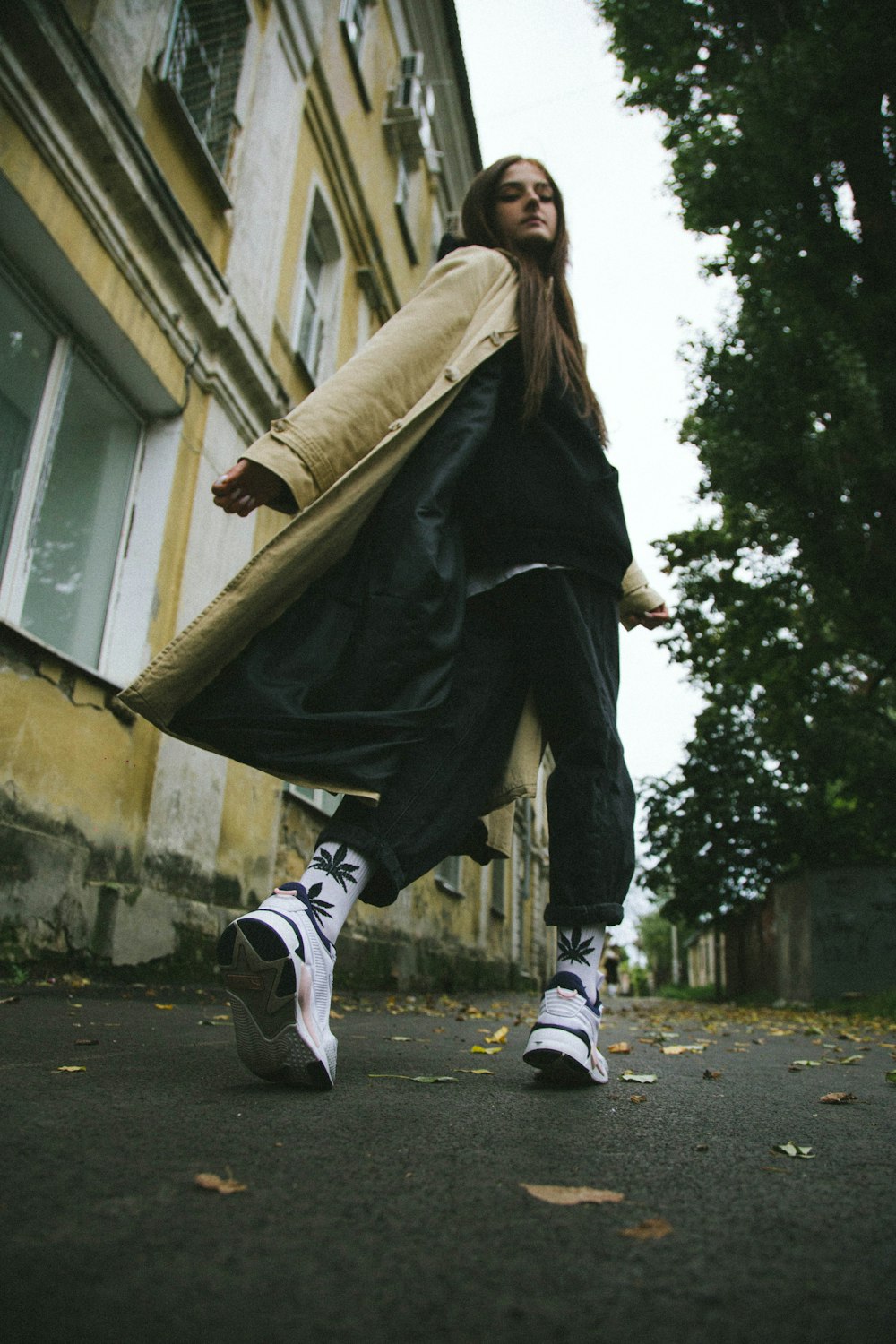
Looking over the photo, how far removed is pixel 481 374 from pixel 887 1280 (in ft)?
6.45

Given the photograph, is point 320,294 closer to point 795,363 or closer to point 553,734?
point 795,363

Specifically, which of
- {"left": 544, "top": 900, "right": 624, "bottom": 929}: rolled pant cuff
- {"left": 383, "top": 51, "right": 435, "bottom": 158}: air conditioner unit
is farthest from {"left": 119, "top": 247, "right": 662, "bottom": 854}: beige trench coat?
{"left": 383, "top": 51, "right": 435, "bottom": 158}: air conditioner unit

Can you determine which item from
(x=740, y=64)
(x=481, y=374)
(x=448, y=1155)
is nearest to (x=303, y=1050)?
(x=448, y=1155)

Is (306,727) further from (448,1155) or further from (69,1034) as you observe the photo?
(69,1034)

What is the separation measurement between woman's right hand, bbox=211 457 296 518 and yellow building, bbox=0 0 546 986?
87.0 inches

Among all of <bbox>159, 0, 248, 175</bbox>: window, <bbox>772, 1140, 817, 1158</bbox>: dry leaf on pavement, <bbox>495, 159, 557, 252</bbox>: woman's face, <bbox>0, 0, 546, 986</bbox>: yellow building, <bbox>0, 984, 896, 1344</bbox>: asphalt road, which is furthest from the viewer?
<bbox>159, 0, 248, 175</bbox>: window

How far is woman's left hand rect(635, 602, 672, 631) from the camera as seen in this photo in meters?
2.72

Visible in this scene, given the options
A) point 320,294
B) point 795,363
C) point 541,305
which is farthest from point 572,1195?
point 795,363

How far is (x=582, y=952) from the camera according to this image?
2156 millimetres

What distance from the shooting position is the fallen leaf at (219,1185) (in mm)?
991

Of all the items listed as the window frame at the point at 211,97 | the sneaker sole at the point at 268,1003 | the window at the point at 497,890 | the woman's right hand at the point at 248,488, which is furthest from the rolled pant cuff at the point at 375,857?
the window at the point at 497,890

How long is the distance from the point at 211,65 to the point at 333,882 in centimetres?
651

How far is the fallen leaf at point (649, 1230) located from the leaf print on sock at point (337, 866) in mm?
992

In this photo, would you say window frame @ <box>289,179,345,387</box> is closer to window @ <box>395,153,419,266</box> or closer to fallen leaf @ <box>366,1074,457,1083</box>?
window @ <box>395,153,419,266</box>
